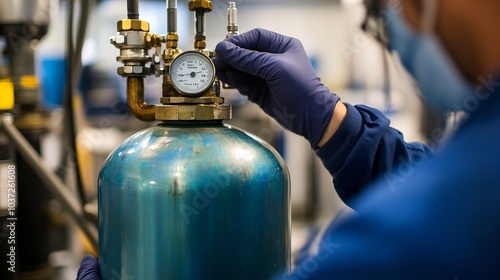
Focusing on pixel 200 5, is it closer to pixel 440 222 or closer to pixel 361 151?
pixel 361 151

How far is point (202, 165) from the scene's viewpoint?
0.73m

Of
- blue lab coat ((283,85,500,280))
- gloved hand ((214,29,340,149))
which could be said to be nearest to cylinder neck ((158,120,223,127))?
gloved hand ((214,29,340,149))

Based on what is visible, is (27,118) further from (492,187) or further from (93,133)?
(93,133)

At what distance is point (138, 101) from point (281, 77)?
239mm

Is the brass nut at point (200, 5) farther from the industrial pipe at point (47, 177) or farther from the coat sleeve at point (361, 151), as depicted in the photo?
the industrial pipe at point (47, 177)

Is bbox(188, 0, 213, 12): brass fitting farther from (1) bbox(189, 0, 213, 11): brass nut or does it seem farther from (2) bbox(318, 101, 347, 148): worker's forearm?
(2) bbox(318, 101, 347, 148): worker's forearm

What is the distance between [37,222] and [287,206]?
0.77 meters

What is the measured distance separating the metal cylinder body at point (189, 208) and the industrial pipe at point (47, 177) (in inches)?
18.7

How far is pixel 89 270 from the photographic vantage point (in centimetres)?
83

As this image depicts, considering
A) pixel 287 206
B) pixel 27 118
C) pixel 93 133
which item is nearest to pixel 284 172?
pixel 287 206

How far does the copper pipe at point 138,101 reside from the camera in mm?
870

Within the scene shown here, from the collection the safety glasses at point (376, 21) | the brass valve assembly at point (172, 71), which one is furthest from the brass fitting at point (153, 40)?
the safety glasses at point (376, 21)

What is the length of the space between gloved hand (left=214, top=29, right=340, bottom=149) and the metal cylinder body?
13 cm

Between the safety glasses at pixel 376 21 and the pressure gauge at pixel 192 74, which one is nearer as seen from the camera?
the pressure gauge at pixel 192 74
